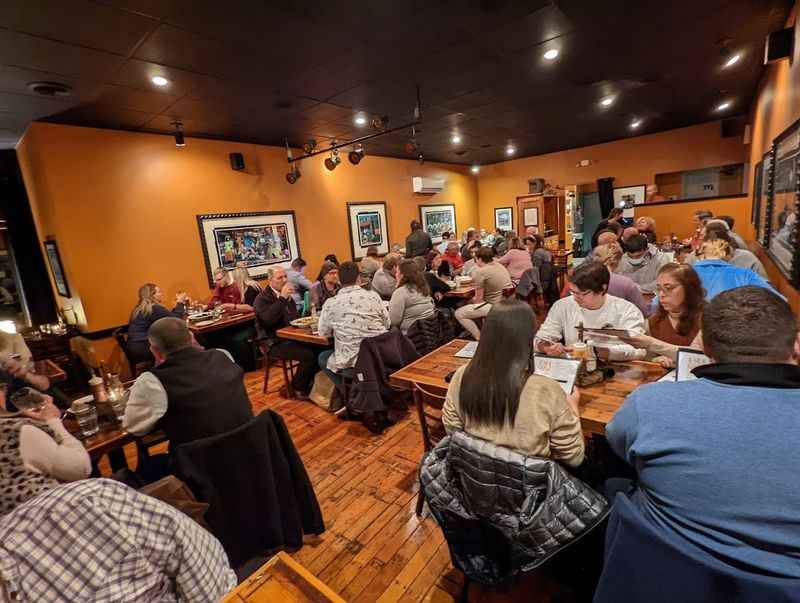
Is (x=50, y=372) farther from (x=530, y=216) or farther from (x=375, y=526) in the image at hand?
(x=530, y=216)

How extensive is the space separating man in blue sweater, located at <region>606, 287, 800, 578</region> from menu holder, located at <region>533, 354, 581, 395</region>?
0.61 m

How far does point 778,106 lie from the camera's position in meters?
3.46

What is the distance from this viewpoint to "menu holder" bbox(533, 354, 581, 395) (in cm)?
161

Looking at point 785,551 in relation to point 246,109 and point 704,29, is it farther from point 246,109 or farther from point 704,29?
point 246,109

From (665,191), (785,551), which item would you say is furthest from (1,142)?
(665,191)

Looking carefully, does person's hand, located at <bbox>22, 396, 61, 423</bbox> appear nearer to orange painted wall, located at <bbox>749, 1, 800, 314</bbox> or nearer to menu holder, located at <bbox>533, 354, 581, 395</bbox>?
menu holder, located at <bbox>533, 354, 581, 395</bbox>

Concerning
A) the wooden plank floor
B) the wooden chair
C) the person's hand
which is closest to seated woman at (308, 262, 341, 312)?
the wooden plank floor

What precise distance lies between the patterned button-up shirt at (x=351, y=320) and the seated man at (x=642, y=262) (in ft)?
7.90

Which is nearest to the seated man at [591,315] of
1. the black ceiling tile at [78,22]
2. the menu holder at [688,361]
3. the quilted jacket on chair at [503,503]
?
the menu holder at [688,361]

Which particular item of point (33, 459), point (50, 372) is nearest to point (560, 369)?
point (33, 459)

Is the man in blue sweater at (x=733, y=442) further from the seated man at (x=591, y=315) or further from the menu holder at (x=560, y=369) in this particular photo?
the seated man at (x=591, y=315)

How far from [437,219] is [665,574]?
8386 millimetres

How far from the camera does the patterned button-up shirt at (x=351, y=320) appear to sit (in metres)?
3.04

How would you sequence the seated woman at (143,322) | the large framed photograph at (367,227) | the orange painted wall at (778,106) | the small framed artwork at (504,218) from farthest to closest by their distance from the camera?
the small framed artwork at (504,218) < the large framed photograph at (367,227) < the seated woman at (143,322) < the orange painted wall at (778,106)
